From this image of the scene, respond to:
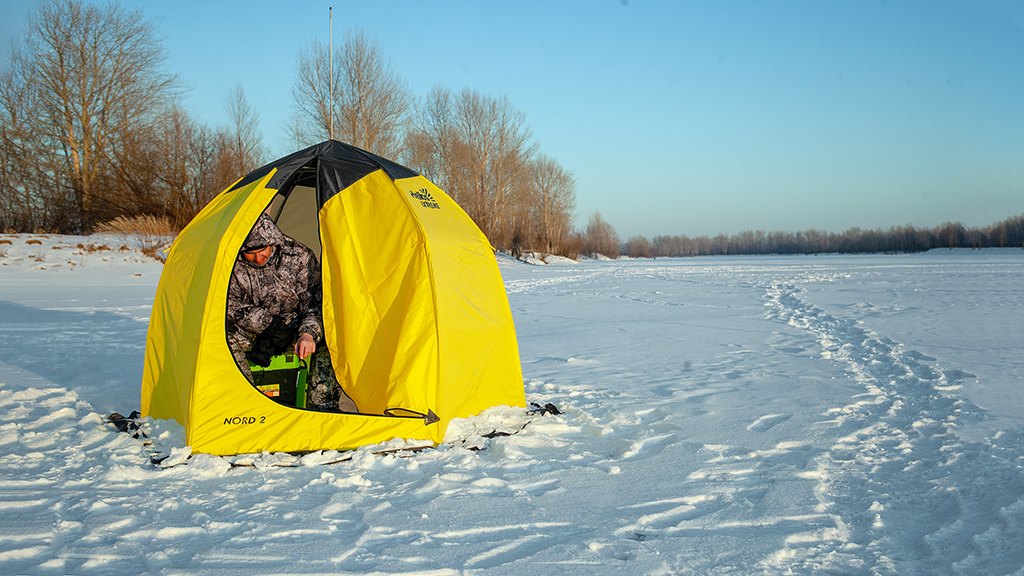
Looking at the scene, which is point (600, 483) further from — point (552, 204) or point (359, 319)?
point (552, 204)

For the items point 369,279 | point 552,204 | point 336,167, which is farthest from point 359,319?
point 552,204

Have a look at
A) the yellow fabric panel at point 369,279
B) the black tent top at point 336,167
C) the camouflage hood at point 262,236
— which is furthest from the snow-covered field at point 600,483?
the black tent top at point 336,167

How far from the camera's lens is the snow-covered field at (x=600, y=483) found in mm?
2461

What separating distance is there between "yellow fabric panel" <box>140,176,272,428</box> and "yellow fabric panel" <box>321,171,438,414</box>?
2.58ft

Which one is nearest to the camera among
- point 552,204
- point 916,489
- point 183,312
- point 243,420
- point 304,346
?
point 916,489

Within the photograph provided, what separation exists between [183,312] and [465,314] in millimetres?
2035

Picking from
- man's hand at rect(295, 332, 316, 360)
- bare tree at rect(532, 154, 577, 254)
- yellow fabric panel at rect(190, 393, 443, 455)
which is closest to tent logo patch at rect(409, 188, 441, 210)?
man's hand at rect(295, 332, 316, 360)

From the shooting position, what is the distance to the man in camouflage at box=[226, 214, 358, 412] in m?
4.35

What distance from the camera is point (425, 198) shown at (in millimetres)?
4570

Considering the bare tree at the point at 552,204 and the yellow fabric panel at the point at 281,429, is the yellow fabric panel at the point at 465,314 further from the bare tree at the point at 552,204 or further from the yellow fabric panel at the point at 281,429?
the bare tree at the point at 552,204

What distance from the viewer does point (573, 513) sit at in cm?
290

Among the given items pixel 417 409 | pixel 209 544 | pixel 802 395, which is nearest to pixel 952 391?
pixel 802 395

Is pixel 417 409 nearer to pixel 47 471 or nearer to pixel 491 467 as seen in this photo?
pixel 491 467

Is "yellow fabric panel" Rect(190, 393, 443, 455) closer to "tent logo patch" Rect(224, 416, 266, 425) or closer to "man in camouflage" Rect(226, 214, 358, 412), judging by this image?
"tent logo patch" Rect(224, 416, 266, 425)
